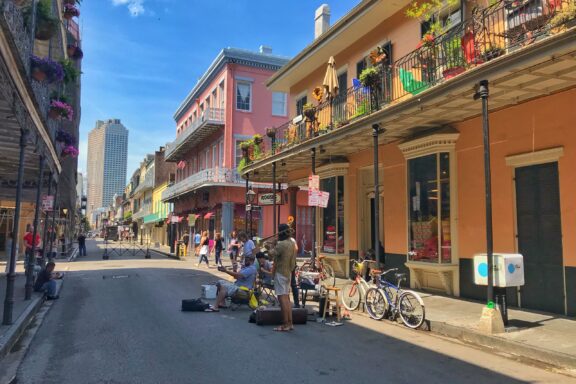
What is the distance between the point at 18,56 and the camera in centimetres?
698

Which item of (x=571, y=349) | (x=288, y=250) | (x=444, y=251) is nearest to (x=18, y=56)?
(x=288, y=250)

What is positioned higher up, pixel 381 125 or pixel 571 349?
pixel 381 125

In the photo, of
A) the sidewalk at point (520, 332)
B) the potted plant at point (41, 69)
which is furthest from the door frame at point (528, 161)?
the potted plant at point (41, 69)

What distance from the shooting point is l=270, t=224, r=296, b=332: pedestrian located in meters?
8.30

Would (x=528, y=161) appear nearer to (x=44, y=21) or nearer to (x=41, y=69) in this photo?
(x=41, y=69)

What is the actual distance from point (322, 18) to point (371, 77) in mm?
11463

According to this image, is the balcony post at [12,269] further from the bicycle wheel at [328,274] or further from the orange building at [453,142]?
the bicycle wheel at [328,274]

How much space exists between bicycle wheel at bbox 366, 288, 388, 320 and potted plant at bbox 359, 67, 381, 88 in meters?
5.26

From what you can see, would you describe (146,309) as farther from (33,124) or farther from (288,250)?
(33,124)

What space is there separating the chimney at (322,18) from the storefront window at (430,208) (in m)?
11.6

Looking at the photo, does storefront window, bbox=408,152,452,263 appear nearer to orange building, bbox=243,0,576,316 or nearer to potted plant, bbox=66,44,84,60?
orange building, bbox=243,0,576,316

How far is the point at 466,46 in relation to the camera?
9297 millimetres

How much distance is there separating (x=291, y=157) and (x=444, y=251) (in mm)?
6796

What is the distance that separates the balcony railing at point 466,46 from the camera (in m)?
7.86
